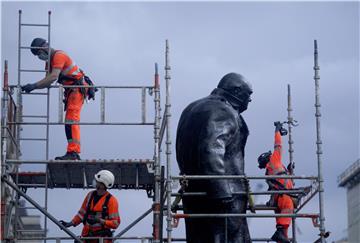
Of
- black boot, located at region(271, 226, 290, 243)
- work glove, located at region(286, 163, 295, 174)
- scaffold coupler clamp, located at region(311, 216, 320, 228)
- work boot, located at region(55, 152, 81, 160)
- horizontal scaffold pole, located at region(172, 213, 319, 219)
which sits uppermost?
work boot, located at region(55, 152, 81, 160)

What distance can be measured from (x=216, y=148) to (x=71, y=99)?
4.38 meters

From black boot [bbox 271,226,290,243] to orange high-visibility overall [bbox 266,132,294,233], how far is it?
0.28 feet

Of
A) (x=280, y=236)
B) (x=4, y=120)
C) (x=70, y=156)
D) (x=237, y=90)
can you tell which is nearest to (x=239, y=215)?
(x=237, y=90)

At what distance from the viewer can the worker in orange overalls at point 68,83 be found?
70.2 ft

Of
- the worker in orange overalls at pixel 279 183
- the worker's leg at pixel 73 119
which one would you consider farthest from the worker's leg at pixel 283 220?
the worker's leg at pixel 73 119

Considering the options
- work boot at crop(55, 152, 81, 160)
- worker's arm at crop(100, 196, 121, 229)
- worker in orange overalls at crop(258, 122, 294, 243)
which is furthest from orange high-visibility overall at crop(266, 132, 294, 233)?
work boot at crop(55, 152, 81, 160)

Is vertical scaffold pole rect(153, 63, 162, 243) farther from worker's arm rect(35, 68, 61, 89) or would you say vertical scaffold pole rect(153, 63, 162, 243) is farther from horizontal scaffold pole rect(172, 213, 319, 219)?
horizontal scaffold pole rect(172, 213, 319, 219)

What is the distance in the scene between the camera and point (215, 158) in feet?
59.2

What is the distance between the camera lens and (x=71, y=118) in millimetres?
21531

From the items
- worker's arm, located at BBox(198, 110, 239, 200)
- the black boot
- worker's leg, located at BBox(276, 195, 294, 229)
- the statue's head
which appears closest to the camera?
worker's arm, located at BBox(198, 110, 239, 200)

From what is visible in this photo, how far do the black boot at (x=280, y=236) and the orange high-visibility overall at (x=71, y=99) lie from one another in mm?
3672

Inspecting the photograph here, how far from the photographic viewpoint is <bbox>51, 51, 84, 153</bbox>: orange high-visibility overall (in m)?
21.4

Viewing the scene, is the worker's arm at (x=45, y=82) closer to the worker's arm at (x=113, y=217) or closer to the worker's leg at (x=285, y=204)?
the worker's arm at (x=113, y=217)

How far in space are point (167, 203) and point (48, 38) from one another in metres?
5.81
